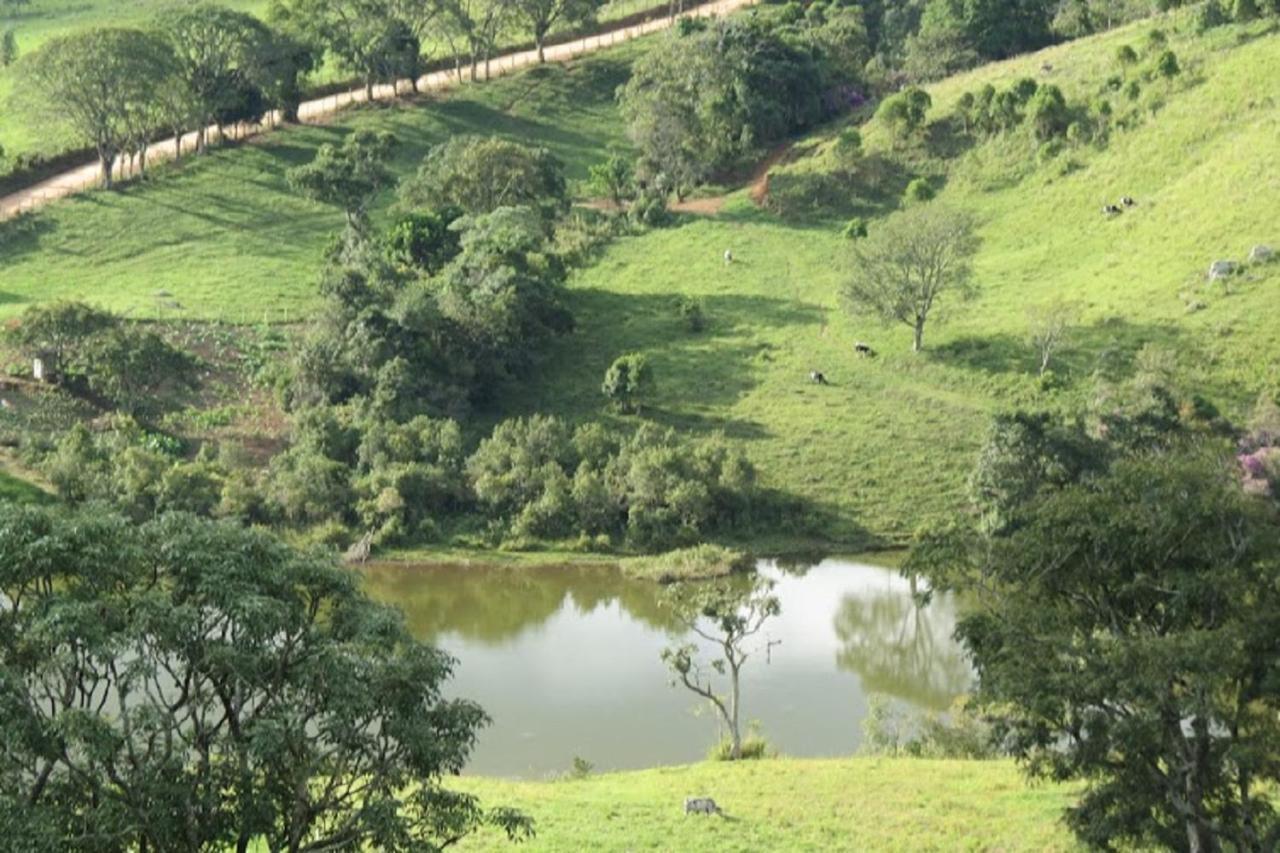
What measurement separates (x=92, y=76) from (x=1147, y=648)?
7632 centimetres

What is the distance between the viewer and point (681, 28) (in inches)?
4134

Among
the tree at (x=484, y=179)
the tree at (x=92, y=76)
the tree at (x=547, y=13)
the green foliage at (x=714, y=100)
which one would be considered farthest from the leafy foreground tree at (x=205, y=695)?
the tree at (x=547, y=13)

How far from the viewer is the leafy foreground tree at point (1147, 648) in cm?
2123

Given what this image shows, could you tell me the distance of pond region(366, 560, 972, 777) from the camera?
40.0 meters

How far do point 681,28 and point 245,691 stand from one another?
92352 millimetres

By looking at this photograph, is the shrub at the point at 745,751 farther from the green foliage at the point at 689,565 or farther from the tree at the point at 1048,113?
the tree at the point at 1048,113

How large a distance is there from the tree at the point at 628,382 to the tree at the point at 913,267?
10310 millimetres

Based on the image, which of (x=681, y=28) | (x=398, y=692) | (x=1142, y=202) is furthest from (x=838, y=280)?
(x=398, y=692)

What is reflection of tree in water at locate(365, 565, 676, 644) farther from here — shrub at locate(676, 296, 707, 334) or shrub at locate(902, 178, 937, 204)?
shrub at locate(902, 178, 937, 204)

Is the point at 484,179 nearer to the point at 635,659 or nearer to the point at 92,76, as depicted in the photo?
the point at 92,76

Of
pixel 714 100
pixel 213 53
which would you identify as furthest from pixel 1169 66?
pixel 213 53

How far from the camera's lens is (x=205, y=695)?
750 inches

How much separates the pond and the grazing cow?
7.43 meters

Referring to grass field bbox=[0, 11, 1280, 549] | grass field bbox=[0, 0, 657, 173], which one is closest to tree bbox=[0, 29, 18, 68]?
grass field bbox=[0, 0, 657, 173]
